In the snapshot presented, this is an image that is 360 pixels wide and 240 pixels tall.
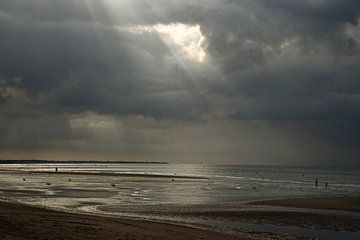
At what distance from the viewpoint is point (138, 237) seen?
20078 mm

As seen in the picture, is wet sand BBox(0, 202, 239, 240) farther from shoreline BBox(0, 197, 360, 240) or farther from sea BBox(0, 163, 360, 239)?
sea BBox(0, 163, 360, 239)

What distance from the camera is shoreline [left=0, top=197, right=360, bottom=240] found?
1897 cm

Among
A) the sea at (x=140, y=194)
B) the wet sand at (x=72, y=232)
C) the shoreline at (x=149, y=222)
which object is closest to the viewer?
the wet sand at (x=72, y=232)

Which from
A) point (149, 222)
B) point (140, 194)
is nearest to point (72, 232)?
point (149, 222)

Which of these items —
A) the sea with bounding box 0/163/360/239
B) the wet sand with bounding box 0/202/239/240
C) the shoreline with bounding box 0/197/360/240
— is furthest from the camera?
the sea with bounding box 0/163/360/239

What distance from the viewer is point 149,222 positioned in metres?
28.8

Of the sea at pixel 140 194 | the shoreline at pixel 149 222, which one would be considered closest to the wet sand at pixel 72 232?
the shoreline at pixel 149 222

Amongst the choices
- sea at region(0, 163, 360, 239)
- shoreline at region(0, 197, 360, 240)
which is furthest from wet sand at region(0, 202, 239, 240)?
sea at region(0, 163, 360, 239)

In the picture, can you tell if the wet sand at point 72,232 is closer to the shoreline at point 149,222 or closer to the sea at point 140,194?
the shoreline at point 149,222

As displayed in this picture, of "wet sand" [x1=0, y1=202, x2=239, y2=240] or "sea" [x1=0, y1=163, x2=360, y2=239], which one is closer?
"wet sand" [x1=0, y1=202, x2=239, y2=240]

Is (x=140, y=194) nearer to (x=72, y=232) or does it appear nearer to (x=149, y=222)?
(x=149, y=222)

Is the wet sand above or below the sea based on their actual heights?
above

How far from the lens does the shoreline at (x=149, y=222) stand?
62.2ft

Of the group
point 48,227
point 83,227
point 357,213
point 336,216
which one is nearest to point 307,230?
point 336,216
